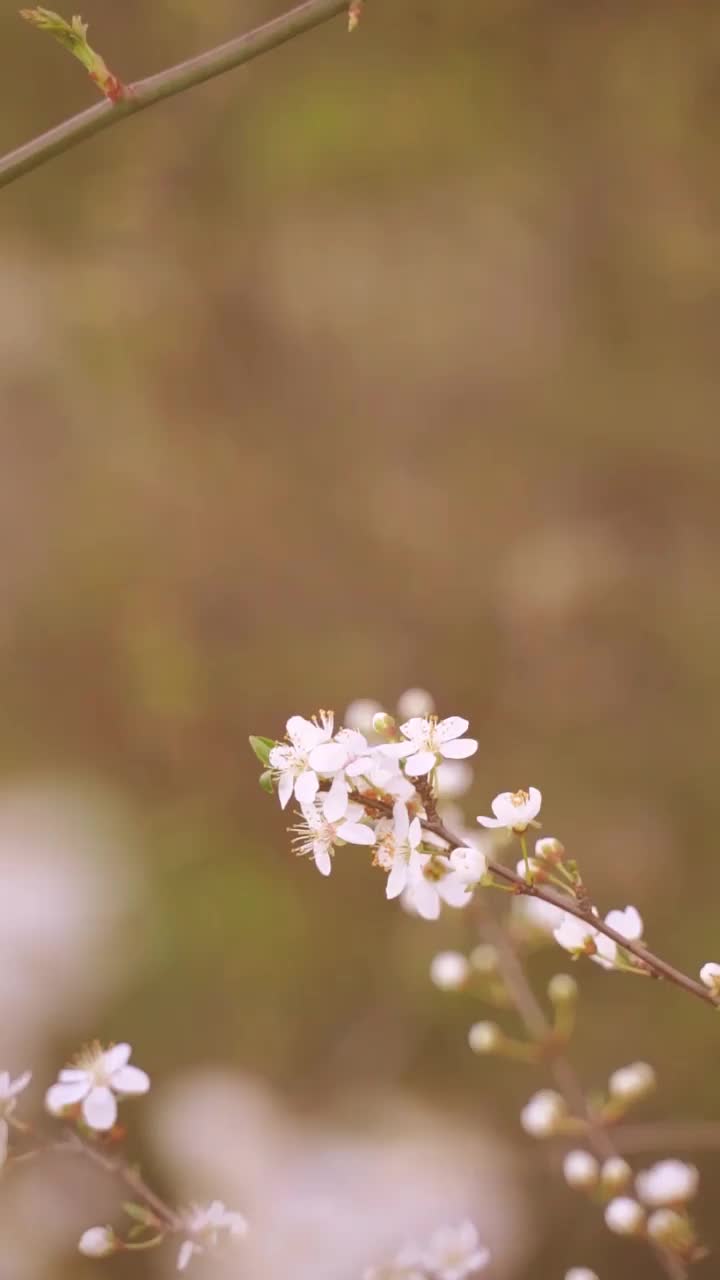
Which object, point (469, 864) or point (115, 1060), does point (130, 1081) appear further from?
point (469, 864)

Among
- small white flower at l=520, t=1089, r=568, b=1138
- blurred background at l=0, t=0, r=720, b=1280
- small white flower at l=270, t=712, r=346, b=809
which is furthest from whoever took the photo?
blurred background at l=0, t=0, r=720, b=1280

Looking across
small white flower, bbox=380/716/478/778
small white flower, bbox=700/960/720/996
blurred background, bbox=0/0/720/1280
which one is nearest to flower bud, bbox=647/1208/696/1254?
small white flower, bbox=700/960/720/996

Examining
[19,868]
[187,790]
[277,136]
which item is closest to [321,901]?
[187,790]

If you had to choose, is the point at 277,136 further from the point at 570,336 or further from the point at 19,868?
the point at 19,868

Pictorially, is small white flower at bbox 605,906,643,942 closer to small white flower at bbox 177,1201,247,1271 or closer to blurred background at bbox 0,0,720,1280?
small white flower at bbox 177,1201,247,1271

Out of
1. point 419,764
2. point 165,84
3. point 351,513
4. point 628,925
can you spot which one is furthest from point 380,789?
point 351,513
